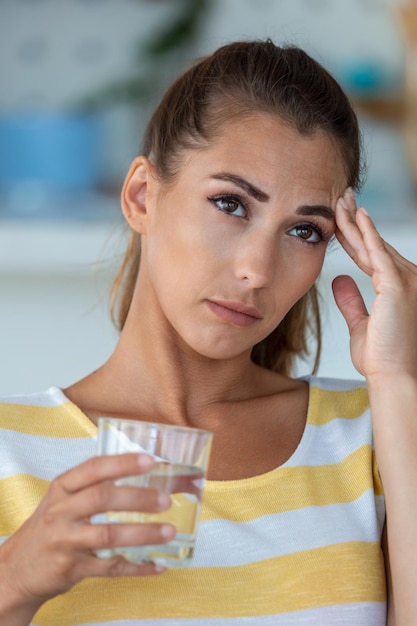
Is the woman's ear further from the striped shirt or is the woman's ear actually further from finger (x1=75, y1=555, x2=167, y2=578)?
finger (x1=75, y1=555, x2=167, y2=578)

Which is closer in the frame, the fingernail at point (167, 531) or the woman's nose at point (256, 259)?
the fingernail at point (167, 531)

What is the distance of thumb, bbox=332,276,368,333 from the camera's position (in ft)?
5.37

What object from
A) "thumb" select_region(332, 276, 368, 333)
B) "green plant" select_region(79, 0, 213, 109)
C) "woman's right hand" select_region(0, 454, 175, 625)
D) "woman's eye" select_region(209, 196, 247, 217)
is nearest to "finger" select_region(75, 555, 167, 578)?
"woman's right hand" select_region(0, 454, 175, 625)

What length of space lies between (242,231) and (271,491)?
37 centimetres

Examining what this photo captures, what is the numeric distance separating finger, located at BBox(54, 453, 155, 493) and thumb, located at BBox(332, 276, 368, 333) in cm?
70

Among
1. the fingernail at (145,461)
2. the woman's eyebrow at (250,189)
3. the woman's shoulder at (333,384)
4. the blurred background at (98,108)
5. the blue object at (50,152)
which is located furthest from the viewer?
the blue object at (50,152)

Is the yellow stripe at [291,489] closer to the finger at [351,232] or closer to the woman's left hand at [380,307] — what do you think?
the woman's left hand at [380,307]

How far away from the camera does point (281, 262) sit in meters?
1.49

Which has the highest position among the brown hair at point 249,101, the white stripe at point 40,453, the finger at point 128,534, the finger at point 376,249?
the brown hair at point 249,101

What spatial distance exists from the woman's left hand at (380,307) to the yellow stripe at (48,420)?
405 millimetres

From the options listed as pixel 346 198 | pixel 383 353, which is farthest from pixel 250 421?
pixel 346 198

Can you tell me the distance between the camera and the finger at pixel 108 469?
99 centimetres

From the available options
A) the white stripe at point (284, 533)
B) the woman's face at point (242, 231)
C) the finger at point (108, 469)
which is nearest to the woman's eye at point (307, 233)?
the woman's face at point (242, 231)

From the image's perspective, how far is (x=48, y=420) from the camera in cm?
154
